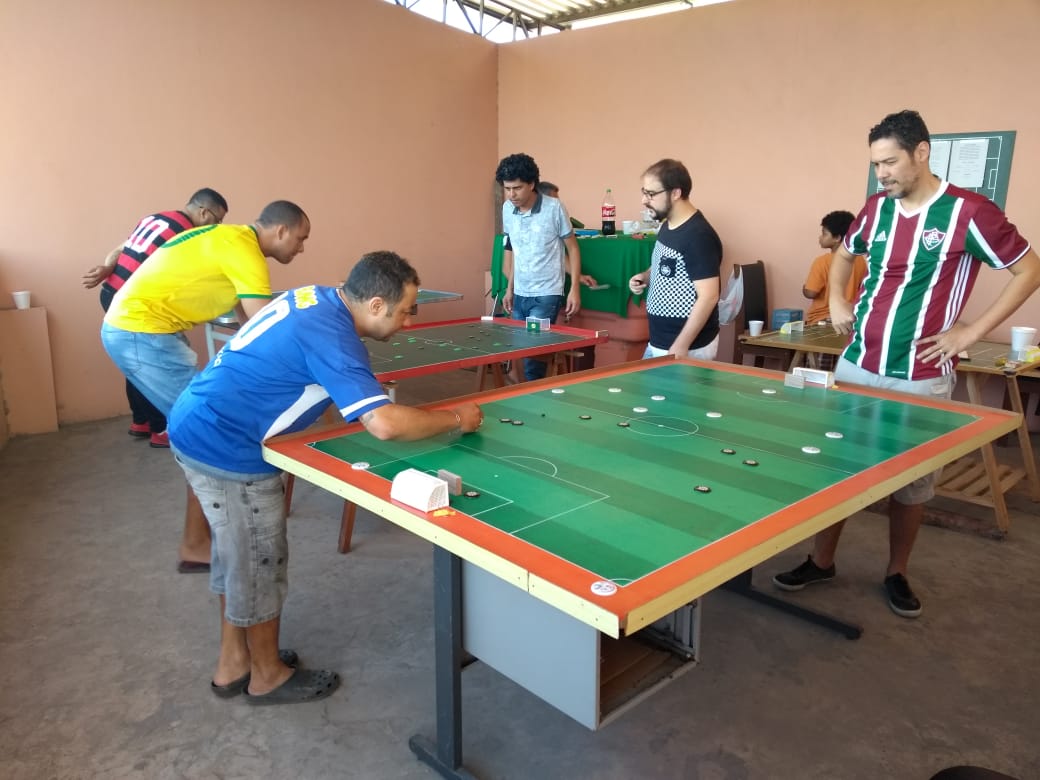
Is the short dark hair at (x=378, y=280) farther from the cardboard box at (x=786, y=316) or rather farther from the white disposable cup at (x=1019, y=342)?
the cardboard box at (x=786, y=316)

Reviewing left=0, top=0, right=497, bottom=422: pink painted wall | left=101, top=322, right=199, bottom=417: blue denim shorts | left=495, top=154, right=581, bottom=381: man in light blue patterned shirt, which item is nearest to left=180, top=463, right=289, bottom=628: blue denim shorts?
left=101, top=322, right=199, bottom=417: blue denim shorts

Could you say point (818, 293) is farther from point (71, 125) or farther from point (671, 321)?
point (71, 125)

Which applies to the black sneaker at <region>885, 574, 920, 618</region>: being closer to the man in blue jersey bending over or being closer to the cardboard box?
the man in blue jersey bending over

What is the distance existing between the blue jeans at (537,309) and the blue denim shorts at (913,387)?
1.85m

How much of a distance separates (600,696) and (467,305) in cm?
583

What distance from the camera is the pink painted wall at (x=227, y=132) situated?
4.45m

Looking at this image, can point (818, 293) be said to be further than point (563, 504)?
Yes

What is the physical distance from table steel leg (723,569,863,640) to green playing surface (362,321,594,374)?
1.32m

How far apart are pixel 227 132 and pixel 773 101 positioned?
3804 millimetres

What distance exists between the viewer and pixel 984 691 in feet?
7.04

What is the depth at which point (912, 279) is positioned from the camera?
7.88 ft

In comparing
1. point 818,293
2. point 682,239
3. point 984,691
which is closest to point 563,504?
point 984,691

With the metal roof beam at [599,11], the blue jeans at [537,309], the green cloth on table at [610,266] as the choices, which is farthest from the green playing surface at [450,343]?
the metal roof beam at [599,11]

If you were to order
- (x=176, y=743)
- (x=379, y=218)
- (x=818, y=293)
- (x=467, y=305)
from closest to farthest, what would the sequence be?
(x=176, y=743) < (x=818, y=293) < (x=379, y=218) < (x=467, y=305)
